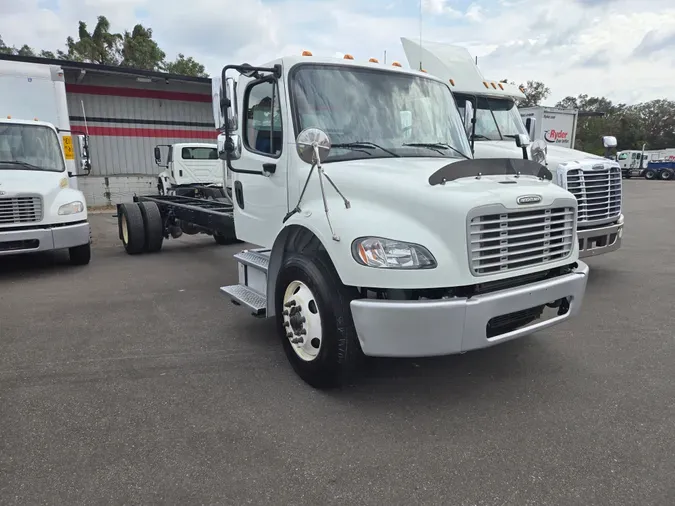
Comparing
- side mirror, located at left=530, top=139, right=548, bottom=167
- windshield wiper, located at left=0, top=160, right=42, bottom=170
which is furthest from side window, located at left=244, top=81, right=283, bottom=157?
windshield wiper, located at left=0, top=160, right=42, bottom=170

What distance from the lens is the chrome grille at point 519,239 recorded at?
3078 mm

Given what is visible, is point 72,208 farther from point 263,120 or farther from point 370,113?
point 370,113

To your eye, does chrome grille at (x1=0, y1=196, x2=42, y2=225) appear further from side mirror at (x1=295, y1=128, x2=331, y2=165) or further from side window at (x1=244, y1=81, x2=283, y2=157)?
side mirror at (x1=295, y1=128, x2=331, y2=165)

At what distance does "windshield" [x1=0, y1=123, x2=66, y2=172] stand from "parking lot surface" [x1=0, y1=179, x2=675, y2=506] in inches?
131

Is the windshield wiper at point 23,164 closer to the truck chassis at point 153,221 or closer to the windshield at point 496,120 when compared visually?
the truck chassis at point 153,221

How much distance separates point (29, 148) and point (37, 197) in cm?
135

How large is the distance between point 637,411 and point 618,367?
30.3 inches

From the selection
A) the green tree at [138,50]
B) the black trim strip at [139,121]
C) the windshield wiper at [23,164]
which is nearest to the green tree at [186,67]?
the green tree at [138,50]

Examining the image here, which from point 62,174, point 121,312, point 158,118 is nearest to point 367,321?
point 121,312

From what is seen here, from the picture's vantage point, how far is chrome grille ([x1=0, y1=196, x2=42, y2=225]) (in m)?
6.88

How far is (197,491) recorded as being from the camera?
2.57 metres

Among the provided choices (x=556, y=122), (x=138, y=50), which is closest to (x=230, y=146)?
(x=556, y=122)

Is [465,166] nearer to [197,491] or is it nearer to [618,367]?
[618,367]

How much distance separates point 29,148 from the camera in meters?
7.90
